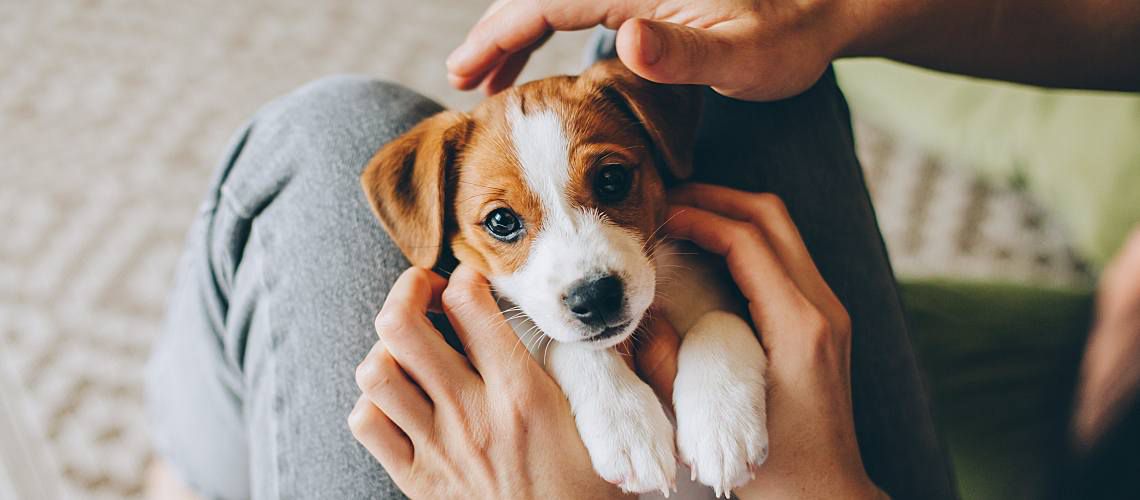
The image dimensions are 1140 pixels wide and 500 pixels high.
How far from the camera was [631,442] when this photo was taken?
1231mm

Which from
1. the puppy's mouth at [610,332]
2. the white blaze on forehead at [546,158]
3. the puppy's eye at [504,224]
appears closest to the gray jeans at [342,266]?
the puppy's eye at [504,224]

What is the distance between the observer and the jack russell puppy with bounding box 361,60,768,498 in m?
1.24

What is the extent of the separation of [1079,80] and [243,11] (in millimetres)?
3408

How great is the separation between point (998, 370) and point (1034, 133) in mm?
1242

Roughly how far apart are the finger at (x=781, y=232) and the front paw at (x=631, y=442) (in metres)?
0.34

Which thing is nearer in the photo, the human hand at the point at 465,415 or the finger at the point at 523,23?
the human hand at the point at 465,415

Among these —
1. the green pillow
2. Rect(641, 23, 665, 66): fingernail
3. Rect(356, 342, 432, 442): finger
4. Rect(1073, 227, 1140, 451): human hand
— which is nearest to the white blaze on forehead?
Rect(641, 23, 665, 66): fingernail

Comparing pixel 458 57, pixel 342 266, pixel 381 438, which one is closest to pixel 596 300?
pixel 381 438

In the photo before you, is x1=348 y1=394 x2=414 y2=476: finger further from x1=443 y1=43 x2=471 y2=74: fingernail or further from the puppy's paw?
x1=443 y1=43 x2=471 y2=74: fingernail

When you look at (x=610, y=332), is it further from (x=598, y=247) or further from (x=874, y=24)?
(x=874, y=24)

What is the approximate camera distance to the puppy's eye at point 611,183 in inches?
55.9

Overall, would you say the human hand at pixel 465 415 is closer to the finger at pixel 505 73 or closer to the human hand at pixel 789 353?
the human hand at pixel 789 353

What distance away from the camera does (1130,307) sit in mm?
1715

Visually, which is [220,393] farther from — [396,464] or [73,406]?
[73,406]
